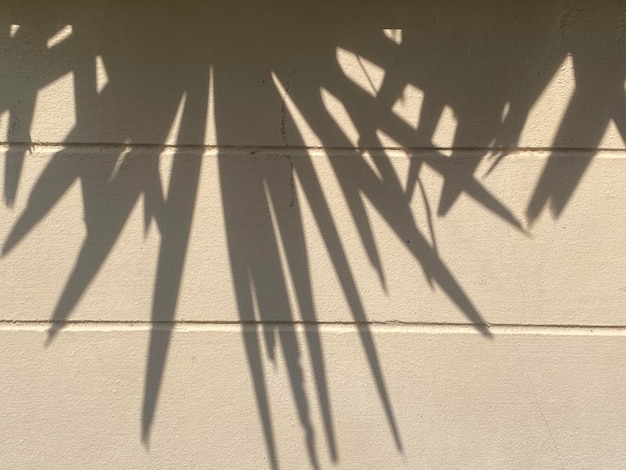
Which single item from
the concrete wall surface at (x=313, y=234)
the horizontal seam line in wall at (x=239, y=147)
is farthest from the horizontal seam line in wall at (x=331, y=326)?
the horizontal seam line in wall at (x=239, y=147)

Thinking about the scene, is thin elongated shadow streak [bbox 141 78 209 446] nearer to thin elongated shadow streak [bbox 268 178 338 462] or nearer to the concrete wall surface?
the concrete wall surface

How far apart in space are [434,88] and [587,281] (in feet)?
2.53

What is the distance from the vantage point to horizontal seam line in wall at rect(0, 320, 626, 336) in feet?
5.92

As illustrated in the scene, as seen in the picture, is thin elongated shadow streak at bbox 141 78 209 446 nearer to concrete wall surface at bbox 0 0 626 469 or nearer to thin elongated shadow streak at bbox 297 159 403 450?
concrete wall surface at bbox 0 0 626 469

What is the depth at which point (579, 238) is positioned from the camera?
1776 mm

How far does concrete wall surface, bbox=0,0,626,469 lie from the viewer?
1736 millimetres

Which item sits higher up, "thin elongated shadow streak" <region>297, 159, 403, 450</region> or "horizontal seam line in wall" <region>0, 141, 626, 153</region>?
"horizontal seam line in wall" <region>0, 141, 626, 153</region>

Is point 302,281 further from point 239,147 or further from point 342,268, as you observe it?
point 239,147

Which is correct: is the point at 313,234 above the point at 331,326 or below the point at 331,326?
above

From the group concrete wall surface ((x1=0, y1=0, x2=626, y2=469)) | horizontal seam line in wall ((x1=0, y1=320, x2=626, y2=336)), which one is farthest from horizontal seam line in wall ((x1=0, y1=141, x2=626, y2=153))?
horizontal seam line in wall ((x1=0, y1=320, x2=626, y2=336))

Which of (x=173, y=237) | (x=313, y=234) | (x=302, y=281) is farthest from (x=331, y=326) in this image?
(x=173, y=237)

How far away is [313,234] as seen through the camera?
1.78 metres

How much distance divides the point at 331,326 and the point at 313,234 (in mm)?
298

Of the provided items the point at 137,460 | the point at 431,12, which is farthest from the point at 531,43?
the point at 137,460
